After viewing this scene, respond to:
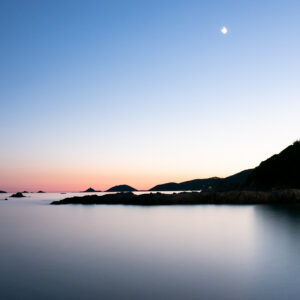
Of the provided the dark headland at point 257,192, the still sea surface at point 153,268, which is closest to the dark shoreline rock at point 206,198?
the dark headland at point 257,192

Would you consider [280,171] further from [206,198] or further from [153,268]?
[153,268]

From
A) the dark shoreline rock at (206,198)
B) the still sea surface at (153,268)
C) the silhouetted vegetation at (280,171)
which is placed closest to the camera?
the still sea surface at (153,268)

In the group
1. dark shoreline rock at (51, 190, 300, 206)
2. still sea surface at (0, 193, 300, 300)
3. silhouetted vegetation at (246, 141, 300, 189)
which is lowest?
still sea surface at (0, 193, 300, 300)

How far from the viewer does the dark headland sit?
71062 millimetres

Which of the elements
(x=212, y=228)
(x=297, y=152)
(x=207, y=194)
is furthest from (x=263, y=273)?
(x=297, y=152)

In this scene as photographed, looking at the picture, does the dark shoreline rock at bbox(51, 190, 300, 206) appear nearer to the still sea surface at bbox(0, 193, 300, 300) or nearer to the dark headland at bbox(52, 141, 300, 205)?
the dark headland at bbox(52, 141, 300, 205)

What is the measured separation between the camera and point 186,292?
34.2 ft

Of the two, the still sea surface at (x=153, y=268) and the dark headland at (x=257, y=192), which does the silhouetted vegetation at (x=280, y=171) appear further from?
the still sea surface at (x=153, y=268)

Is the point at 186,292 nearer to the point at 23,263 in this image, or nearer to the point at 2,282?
the point at 2,282

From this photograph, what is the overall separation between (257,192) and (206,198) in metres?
12.2

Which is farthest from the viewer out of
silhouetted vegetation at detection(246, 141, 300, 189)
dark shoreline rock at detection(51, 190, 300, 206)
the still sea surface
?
silhouetted vegetation at detection(246, 141, 300, 189)

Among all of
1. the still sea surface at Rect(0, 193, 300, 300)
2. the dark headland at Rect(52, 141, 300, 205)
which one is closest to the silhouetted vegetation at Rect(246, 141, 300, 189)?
the dark headland at Rect(52, 141, 300, 205)

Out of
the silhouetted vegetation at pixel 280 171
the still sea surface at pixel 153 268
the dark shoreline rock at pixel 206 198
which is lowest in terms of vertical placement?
the still sea surface at pixel 153 268

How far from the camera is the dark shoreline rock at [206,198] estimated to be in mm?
69688
